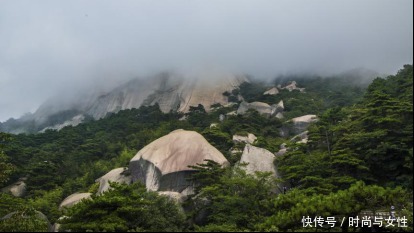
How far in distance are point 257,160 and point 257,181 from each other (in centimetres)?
538

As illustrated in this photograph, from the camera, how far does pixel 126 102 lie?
2665 inches

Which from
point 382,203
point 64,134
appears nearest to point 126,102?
point 64,134

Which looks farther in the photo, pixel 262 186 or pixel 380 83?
pixel 380 83

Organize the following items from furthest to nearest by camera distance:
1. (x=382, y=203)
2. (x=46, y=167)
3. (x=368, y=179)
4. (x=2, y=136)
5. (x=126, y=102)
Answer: (x=126, y=102)
(x=46, y=167)
(x=368, y=179)
(x=2, y=136)
(x=382, y=203)

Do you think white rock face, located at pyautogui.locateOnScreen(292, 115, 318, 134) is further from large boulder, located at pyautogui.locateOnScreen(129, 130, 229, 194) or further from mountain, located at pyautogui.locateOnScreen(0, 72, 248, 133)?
mountain, located at pyautogui.locateOnScreen(0, 72, 248, 133)

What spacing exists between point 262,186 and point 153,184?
8473 mm

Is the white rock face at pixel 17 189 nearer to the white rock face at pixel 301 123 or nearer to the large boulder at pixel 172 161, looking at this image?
the large boulder at pixel 172 161

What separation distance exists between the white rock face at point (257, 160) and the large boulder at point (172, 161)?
5.25 feet

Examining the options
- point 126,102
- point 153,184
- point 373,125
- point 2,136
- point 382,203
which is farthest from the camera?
point 126,102

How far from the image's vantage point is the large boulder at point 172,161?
2311 cm

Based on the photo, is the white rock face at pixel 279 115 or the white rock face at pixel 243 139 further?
the white rock face at pixel 279 115

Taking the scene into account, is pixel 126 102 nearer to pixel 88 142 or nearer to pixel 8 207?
pixel 88 142

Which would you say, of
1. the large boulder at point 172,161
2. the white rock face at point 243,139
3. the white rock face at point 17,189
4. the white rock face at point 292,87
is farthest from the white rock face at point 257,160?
the white rock face at point 292,87

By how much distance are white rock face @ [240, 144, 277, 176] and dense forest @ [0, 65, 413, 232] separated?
1008 mm
